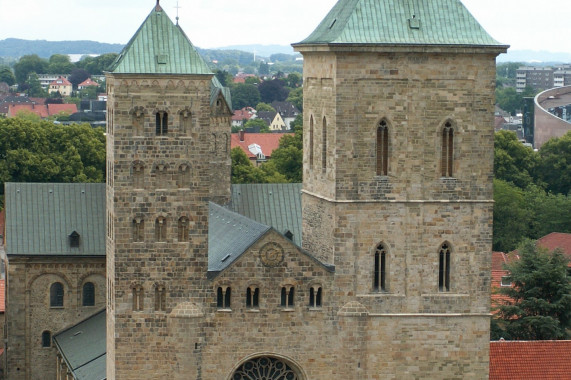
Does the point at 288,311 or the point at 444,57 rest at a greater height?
the point at 444,57

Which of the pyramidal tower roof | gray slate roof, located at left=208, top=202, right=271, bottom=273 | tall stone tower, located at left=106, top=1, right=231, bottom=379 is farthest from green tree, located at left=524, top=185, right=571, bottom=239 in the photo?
the pyramidal tower roof

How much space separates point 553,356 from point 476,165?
10689mm

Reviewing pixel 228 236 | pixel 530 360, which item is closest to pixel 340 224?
pixel 228 236

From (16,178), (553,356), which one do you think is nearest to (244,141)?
(16,178)

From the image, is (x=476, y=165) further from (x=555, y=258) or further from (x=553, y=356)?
(x=555, y=258)

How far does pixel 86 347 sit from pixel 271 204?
16601 millimetres

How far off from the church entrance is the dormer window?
19383mm

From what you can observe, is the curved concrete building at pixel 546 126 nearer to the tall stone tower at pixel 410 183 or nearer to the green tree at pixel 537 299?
the green tree at pixel 537 299

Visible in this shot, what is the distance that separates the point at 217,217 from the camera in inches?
2537

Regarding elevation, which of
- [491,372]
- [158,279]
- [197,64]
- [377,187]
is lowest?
[491,372]

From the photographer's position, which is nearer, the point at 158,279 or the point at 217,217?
the point at 158,279

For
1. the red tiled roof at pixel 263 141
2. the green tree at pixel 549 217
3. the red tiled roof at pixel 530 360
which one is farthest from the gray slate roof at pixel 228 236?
the red tiled roof at pixel 263 141

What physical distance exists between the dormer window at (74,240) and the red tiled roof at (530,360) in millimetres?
21188

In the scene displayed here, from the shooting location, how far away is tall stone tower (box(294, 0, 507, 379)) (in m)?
49.8
